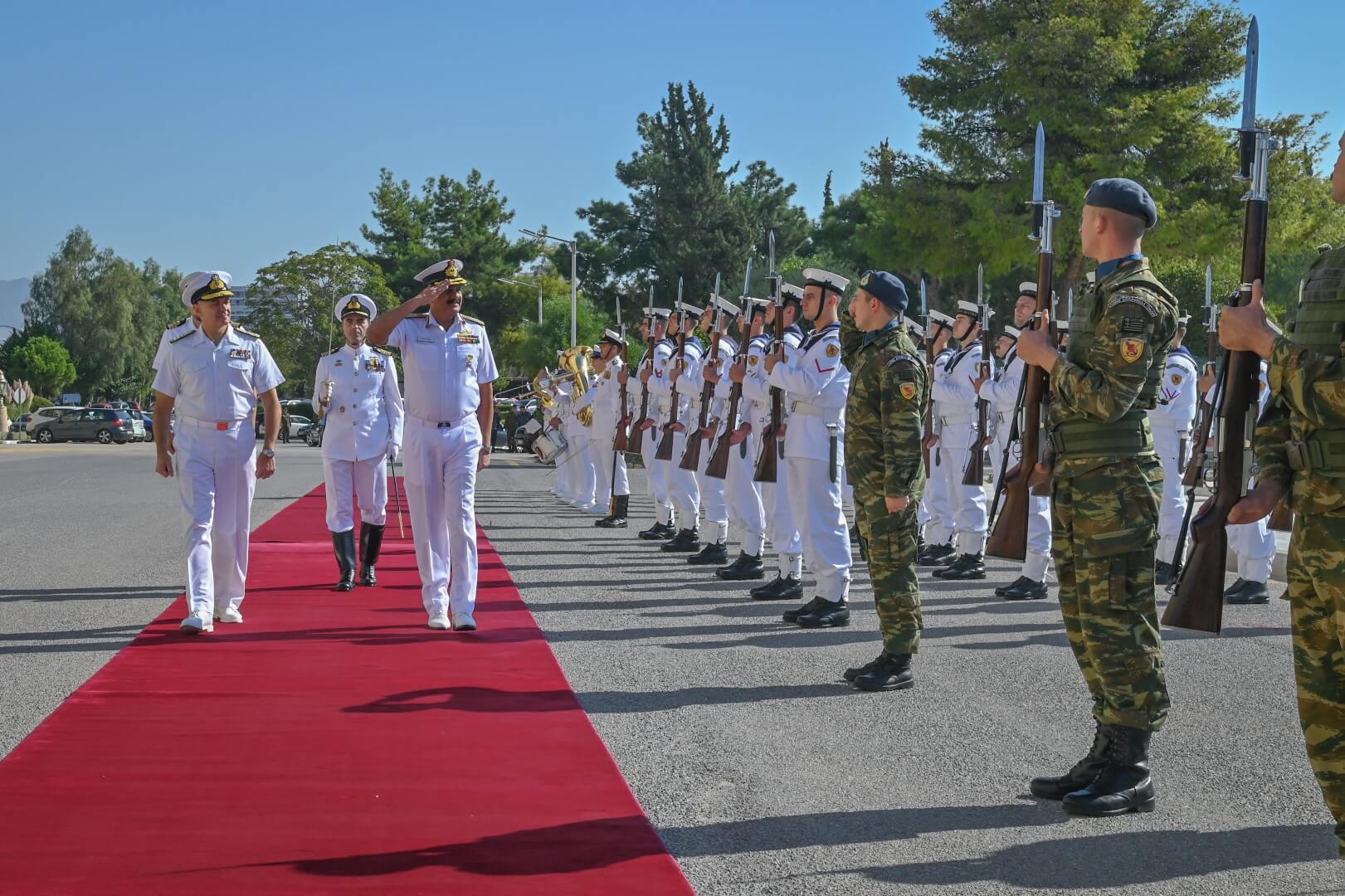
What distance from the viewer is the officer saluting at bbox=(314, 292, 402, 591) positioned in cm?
1072

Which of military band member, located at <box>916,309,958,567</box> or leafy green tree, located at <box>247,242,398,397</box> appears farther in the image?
leafy green tree, located at <box>247,242,398,397</box>

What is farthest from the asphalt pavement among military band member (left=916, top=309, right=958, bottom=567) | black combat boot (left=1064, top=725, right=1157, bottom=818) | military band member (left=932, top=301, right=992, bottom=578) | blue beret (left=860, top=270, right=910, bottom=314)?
blue beret (left=860, top=270, right=910, bottom=314)

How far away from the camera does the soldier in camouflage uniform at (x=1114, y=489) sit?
4949mm

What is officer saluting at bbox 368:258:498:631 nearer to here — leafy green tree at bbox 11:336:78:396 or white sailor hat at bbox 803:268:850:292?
white sailor hat at bbox 803:268:850:292

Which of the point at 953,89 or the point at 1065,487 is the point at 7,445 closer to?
the point at 953,89

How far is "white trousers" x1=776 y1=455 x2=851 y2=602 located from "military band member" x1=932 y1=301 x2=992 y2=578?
3373mm

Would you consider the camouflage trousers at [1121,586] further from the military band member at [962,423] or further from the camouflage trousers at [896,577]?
the military band member at [962,423]

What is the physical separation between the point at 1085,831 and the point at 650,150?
173 ft

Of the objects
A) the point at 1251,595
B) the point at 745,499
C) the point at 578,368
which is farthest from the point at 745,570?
the point at 578,368

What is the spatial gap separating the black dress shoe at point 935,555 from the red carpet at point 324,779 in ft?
18.1

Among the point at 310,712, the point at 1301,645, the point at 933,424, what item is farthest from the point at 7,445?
the point at 1301,645

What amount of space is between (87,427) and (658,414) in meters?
49.3

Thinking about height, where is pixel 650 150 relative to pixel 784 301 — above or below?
above

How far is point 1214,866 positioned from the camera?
4465 millimetres
